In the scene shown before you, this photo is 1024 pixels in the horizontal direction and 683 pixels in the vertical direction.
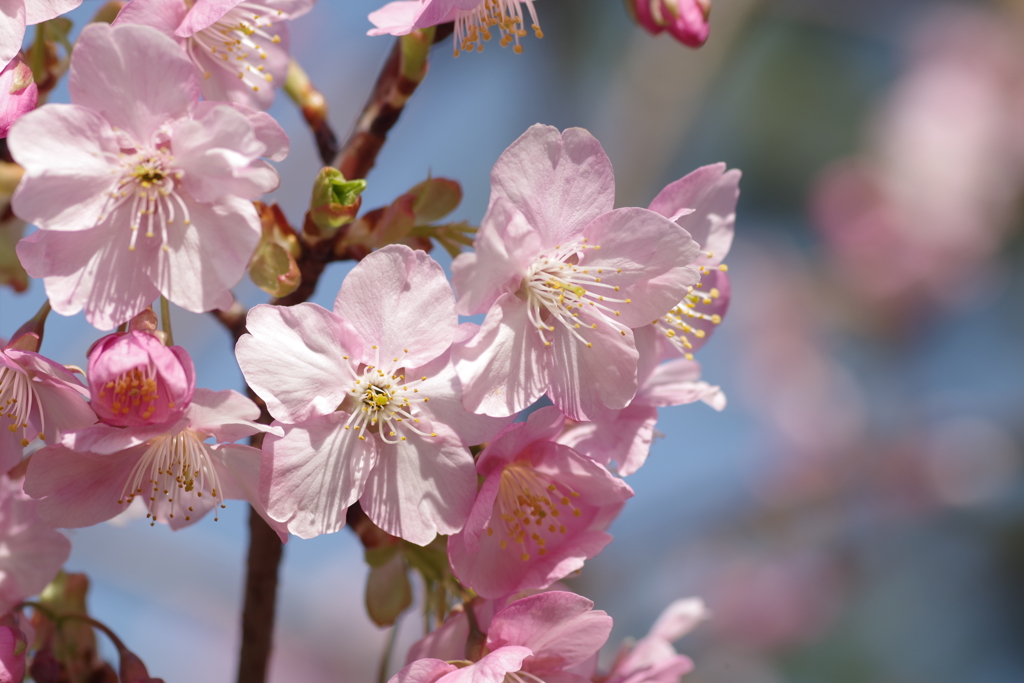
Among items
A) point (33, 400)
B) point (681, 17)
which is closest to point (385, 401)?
point (33, 400)

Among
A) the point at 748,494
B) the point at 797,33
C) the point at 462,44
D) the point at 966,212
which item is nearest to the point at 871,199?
the point at 966,212

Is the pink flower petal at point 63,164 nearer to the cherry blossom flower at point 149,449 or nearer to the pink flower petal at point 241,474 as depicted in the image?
the cherry blossom flower at point 149,449

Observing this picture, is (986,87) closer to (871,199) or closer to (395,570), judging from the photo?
(871,199)

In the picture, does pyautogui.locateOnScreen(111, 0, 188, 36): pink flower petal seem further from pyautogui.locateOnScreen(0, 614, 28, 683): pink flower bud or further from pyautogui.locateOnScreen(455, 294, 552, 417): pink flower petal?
pyautogui.locateOnScreen(0, 614, 28, 683): pink flower bud

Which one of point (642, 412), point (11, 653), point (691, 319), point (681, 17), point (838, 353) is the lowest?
point (11, 653)

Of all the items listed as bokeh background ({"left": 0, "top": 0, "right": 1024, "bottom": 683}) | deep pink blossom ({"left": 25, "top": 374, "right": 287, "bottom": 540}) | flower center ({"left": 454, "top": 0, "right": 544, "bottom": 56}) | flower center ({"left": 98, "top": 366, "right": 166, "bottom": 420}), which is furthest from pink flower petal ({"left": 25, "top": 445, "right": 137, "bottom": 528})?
bokeh background ({"left": 0, "top": 0, "right": 1024, "bottom": 683})

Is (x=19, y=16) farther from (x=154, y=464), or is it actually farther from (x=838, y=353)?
(x=838, y=353)

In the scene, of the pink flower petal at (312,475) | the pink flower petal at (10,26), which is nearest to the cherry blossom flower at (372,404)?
the pink flower petal at (312,475)
